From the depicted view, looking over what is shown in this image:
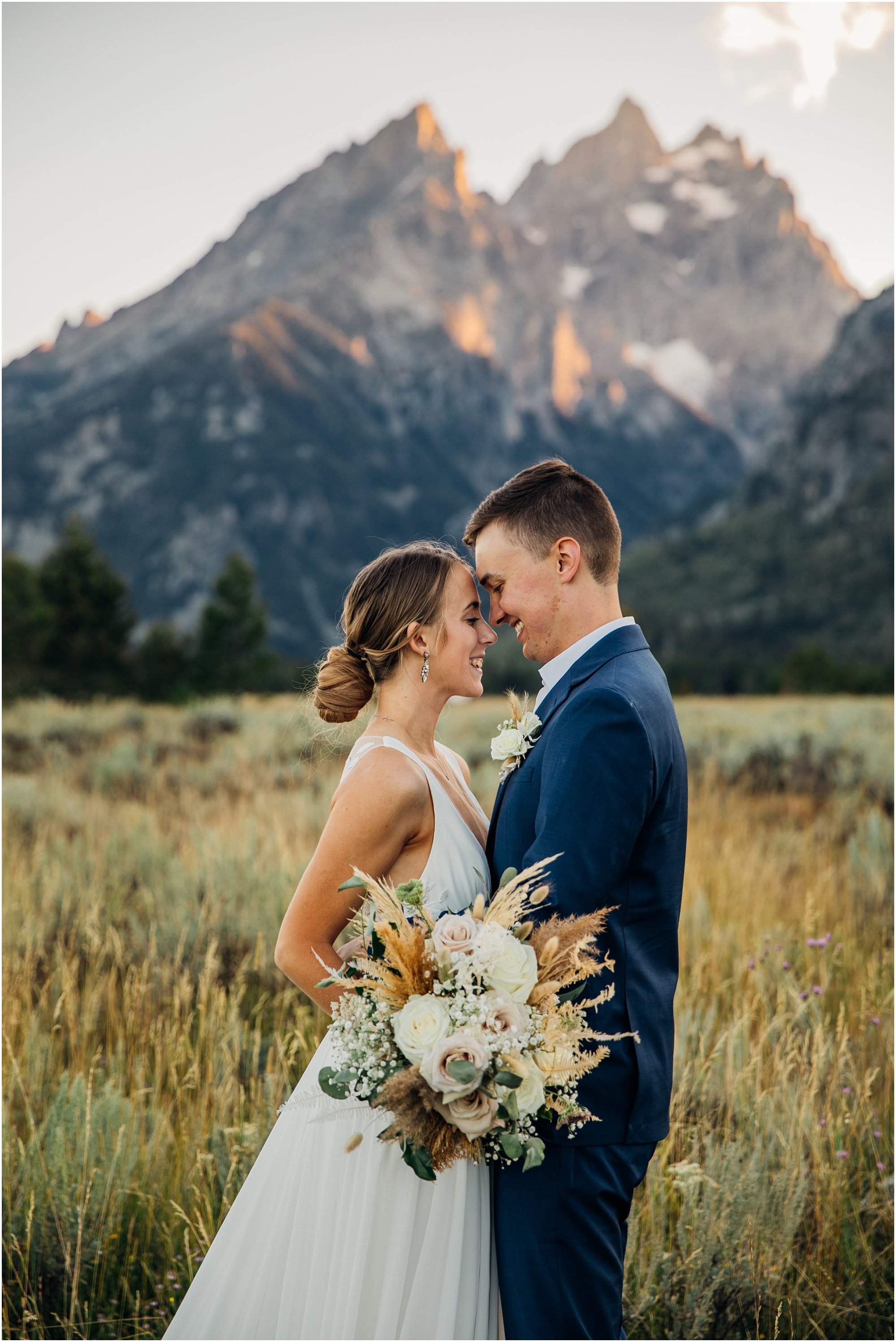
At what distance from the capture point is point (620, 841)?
82.4 inches

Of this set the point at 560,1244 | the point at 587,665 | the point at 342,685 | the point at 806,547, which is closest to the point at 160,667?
the point at 342,685

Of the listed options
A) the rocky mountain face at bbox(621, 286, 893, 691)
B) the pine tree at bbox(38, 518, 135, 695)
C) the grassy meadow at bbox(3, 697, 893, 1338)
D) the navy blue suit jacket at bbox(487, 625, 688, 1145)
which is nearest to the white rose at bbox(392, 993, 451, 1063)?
the navy blue suit jacket at bbox(487, 625, 688, 1145)

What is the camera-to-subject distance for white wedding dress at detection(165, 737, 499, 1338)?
7.40 ft

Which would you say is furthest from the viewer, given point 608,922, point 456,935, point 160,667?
point 160,667

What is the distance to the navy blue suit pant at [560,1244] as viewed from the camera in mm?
2109

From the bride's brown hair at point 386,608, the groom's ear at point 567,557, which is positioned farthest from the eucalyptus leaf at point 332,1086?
the groom's ear at point 567,557

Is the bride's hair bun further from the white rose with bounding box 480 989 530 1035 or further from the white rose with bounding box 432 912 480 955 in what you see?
the white rose with bounding box 480 989 530 1035

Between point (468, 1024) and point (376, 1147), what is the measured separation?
30.2 inches

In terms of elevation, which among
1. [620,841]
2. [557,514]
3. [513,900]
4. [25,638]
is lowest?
[513,900]

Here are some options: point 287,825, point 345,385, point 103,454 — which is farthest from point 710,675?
point 345,385

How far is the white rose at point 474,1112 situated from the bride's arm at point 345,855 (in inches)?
26.3

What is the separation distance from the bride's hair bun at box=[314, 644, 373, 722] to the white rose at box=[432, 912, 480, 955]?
1205mm

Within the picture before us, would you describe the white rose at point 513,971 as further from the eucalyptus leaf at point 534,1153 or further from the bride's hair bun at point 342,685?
the bride's hair bun at point 342,685

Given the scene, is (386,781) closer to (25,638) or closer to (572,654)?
(572,654)
